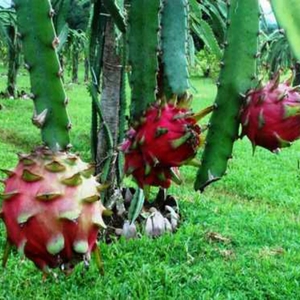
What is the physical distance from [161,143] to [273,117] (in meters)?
0.10

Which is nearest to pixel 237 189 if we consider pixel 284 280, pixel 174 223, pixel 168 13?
pixel 174 223

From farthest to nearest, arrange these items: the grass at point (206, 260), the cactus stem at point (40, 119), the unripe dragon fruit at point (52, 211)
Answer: the grass at point (206, 260) < the cactus stem at point (40, 119) < the unripe dragon fruit at point (52, 211)

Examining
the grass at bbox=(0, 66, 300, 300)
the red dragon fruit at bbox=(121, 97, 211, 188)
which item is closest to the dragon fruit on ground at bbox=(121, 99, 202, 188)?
the red dragon fruit at bbox=(121, 97, 211, 188)

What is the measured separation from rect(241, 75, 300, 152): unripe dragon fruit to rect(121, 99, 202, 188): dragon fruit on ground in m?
0.05

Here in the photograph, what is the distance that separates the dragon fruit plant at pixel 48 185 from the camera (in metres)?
0.49

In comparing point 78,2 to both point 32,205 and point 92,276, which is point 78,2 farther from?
point 32,205

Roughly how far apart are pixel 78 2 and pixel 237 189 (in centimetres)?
243

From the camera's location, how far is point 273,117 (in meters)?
0.54

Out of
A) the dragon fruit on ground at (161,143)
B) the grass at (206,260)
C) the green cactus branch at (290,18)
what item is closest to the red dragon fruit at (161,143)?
the dragon fruit on ground at (161,143)

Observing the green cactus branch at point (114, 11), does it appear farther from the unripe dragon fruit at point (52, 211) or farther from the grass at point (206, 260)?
the grass at point (206, 260)

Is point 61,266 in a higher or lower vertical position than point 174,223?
higher

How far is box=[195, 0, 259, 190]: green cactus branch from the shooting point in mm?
583

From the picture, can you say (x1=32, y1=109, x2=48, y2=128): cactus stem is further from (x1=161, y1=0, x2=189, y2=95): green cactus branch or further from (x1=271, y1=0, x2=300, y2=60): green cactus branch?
(x1=271, y1=0, x2=300, y2=60): green cactus branch

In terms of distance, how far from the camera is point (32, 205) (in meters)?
0.50
